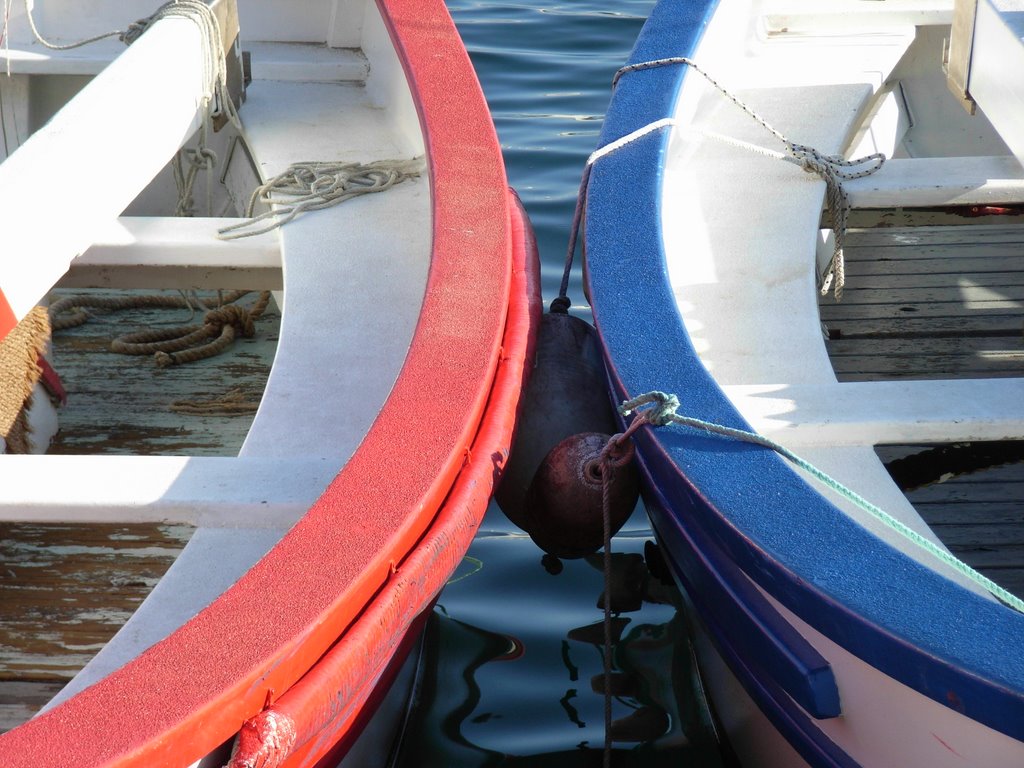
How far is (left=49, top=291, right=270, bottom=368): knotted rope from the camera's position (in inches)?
122

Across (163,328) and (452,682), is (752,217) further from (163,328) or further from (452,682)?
(163,328)

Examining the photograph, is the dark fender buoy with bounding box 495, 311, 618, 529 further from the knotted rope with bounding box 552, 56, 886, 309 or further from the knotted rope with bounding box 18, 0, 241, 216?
the knotted rope with bounding box 18, 0, 241, 216

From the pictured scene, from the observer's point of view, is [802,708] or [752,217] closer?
[802,708]

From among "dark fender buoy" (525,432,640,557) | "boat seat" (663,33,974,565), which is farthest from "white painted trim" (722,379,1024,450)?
"dark fender buoy" (525,432,640,557)

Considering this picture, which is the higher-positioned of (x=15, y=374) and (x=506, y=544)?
(x=15, y=374)

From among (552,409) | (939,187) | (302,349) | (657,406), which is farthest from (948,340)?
(302,349)

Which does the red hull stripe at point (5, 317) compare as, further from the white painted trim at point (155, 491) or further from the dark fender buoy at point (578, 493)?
the dark fender buoy at point (578, 493)

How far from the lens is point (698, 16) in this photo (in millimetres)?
2971

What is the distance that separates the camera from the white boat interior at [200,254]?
178cm

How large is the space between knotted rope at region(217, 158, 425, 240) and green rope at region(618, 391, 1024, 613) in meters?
1.01

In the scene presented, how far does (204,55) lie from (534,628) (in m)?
1.45

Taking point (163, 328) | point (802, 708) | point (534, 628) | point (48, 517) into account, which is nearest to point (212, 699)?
point (48, 517)

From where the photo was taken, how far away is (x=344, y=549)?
58.9 inches

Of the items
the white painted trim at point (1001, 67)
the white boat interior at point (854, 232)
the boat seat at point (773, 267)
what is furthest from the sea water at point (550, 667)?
the white painted trim at point (1001, 67)
